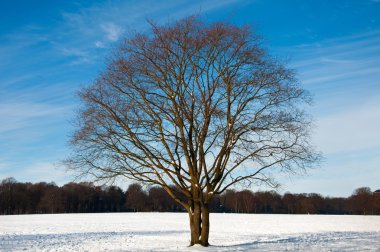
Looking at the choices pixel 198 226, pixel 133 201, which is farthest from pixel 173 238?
pixel 133 201

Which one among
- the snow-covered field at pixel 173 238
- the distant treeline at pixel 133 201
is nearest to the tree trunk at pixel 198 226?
the snow-covered field at pixel 173 238

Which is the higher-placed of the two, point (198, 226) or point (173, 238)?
point (198, 226)

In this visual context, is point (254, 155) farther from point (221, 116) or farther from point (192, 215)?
point (192, 215)

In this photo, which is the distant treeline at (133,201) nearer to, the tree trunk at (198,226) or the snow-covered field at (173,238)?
the snow-covered field at (173,238)

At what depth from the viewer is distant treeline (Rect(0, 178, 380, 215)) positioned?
125m

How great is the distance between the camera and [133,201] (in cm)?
12825

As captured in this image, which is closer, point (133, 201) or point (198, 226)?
point (198, 226)

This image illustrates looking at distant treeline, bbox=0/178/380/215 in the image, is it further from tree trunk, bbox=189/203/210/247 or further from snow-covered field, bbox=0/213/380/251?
tree trunk, bbox=189/203/210/247

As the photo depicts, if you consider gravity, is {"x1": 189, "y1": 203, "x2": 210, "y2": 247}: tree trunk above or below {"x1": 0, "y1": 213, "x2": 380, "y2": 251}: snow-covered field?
above

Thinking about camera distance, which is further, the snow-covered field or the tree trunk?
the snow-covered field

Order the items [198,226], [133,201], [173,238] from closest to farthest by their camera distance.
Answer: [198,226], [173,238], [133,201]

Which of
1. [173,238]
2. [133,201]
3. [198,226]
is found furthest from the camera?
[133,201]

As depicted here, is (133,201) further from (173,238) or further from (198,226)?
(198,226)

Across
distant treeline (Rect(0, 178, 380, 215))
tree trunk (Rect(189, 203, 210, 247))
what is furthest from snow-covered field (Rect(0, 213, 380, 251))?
distant treeline (Rect(0, 178, 380, 215))
